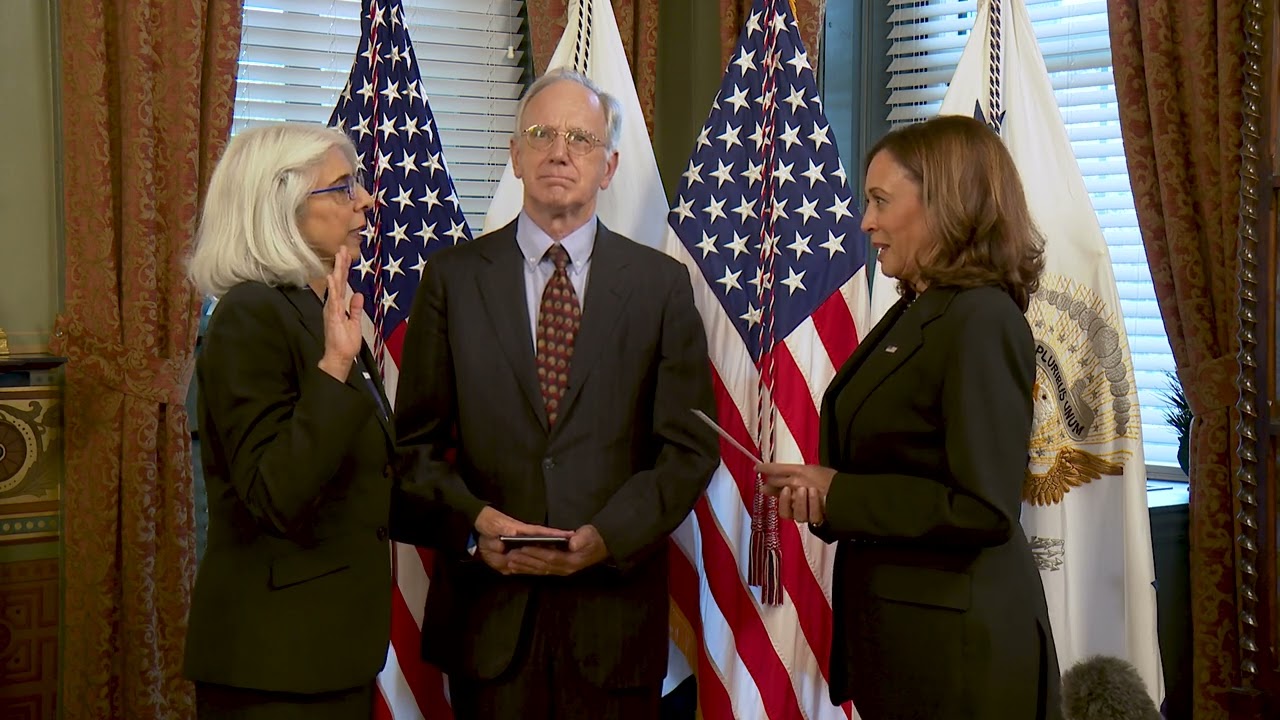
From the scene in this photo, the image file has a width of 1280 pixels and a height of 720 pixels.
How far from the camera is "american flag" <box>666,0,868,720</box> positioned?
2855mm

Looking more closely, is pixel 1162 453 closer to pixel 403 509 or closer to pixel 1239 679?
pixel 1239 679

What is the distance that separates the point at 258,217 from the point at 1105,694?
160 centimetres

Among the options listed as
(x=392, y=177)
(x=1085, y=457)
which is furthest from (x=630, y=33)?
(x=1085, y=457)

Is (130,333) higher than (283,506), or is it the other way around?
(130,333)

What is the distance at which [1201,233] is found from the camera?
3037 millimetres

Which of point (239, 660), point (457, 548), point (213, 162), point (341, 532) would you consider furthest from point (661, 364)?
point (213, 162)

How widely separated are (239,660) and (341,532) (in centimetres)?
26

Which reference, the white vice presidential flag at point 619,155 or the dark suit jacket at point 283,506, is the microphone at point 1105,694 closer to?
the dark suit jacket at point 283,506

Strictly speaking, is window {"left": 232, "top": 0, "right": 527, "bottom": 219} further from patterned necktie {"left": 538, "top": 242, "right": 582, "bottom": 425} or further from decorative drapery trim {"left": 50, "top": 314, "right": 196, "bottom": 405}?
patterned necktie {"left": 538, "top": 242, "right": 582, "bottom": 425}

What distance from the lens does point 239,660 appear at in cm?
189

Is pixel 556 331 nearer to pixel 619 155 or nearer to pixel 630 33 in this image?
pixel 619 155

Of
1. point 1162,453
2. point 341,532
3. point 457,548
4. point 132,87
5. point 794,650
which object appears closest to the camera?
point 341,532

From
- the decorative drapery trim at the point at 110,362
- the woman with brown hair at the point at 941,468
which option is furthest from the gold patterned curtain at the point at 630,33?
the woman with brown hair at the point at 941,468

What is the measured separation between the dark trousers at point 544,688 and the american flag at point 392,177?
71 centimetres
